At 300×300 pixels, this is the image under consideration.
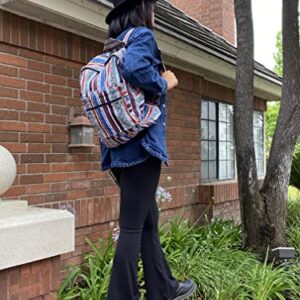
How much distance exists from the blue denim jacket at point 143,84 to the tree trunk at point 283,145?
7.96 feet

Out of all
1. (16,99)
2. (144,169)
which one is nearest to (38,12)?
(16,99)

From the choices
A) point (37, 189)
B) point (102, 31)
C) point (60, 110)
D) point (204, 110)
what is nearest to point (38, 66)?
point (60, 110)

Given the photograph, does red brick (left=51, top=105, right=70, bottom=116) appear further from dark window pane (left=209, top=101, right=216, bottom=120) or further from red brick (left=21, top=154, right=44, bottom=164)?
dark window pane (left=209, top=101, right=216, bottom=120)

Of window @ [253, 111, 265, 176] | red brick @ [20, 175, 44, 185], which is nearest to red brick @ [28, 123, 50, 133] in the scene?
red brick @ [20, 175, 44, 185]

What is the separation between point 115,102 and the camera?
2.09 meters

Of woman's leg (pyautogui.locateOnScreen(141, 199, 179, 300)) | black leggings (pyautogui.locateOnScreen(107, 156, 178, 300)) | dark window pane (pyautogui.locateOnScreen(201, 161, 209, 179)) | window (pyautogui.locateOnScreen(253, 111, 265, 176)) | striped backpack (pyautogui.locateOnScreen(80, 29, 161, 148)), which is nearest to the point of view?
striped backpack (pyautogui.locateOnScreen(80, 29, 161, 148))

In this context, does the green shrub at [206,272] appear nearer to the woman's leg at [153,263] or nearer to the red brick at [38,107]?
the woman's leg at [153,263]

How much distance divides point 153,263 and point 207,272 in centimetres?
131

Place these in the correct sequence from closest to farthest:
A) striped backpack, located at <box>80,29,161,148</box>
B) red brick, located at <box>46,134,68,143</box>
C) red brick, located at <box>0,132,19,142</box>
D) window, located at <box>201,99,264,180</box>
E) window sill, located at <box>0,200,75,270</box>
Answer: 1. window sill, located at <box>0,200,75,270</box>
2. striped backpack, located at <box>80,29,161,148</box>
3. red brick, located at <box>0,132,19,142</box>
4. red brick, located at <box>46,134,68,143</box>
5. window, located at <box>201,99,264,180</box>

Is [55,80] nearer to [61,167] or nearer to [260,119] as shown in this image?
[61,167]

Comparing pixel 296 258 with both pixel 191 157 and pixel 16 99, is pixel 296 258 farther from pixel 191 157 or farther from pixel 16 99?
pixel 16 99

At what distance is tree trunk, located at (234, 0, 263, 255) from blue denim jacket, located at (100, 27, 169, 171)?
2282 millimetres

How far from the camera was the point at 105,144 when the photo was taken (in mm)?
2258

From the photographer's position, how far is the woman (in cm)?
209
